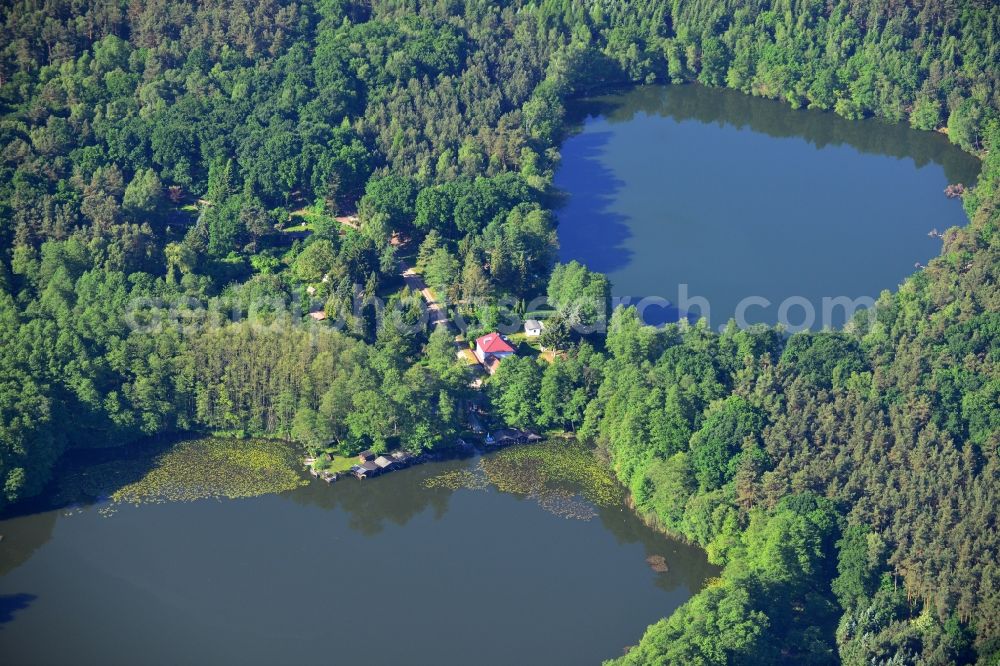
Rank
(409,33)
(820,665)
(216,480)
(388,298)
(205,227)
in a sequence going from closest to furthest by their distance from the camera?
(820,665) → (216,480) → (388,298) → (205,227) → (409,33)

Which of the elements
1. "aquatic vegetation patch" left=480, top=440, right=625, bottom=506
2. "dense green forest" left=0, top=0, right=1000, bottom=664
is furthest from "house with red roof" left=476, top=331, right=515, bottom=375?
"aquatic vegetation patch" left=480, top=440, right=625, bottom=506

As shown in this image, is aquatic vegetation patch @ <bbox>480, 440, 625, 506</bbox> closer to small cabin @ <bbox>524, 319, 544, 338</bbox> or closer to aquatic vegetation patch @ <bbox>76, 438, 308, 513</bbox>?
small cabin @ <bbox>524, 319, 544, 338</bbox>

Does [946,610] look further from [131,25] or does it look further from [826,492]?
[131,25]

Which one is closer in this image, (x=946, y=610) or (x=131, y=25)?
(x=946, y=610)

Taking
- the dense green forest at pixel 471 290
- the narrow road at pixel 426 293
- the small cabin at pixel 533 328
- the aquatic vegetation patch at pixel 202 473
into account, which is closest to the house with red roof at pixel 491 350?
the small cabin at pixel 533 328

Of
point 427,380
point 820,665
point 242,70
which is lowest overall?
point 820,665

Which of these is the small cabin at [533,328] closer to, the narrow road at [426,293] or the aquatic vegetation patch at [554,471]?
the narrow road at [426,293]

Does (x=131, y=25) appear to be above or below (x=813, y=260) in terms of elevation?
above

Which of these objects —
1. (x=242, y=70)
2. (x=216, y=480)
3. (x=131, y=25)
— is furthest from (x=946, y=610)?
(x=131, y=25)
